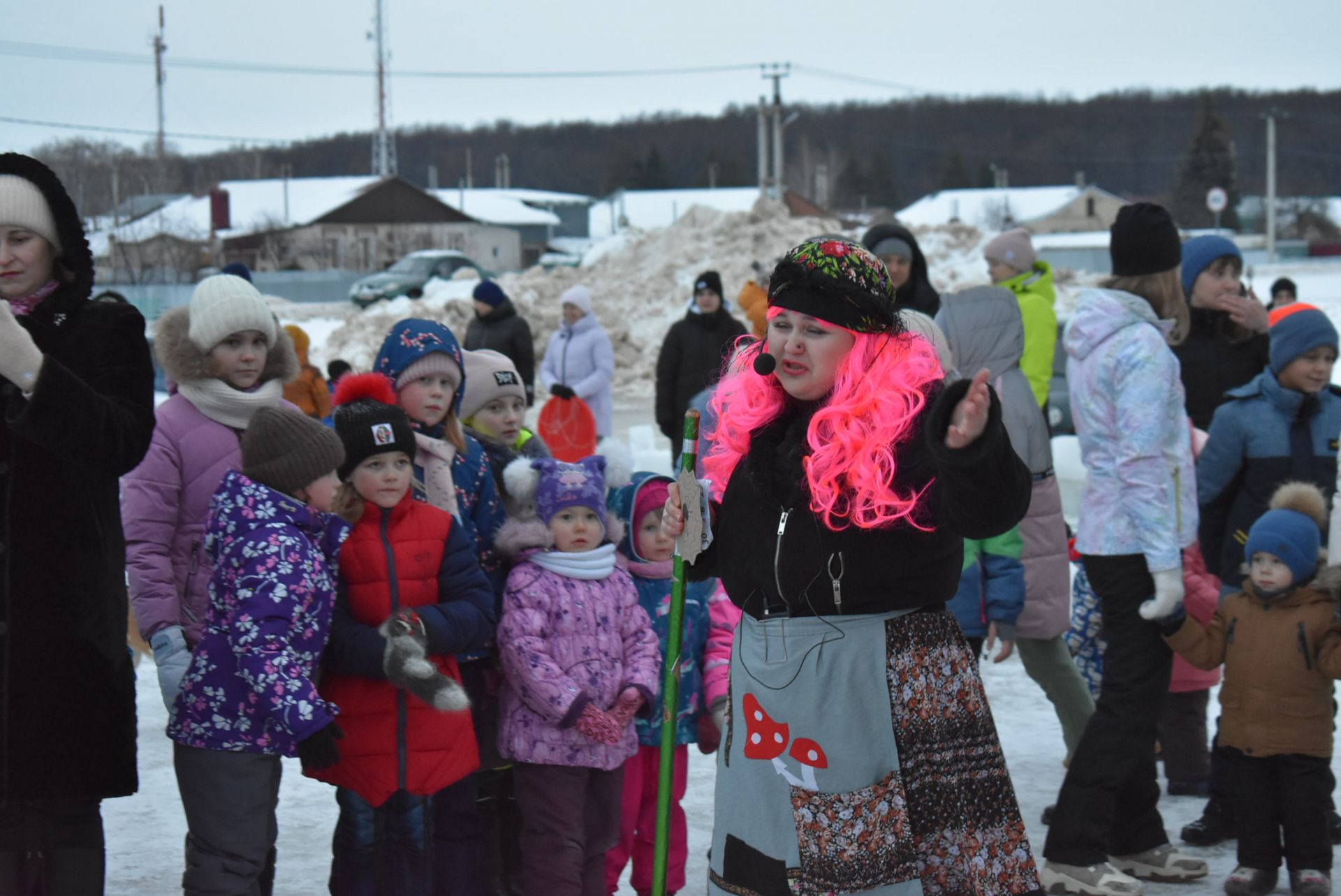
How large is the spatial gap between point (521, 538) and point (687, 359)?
609cm

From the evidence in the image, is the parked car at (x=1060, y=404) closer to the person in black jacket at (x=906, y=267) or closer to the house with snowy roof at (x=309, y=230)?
the person in black jacket at (x=906, y=267)

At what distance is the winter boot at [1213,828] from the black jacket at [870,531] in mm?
2530

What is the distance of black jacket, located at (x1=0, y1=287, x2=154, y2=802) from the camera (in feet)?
10.3

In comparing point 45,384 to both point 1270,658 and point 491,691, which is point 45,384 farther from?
point 1270,658

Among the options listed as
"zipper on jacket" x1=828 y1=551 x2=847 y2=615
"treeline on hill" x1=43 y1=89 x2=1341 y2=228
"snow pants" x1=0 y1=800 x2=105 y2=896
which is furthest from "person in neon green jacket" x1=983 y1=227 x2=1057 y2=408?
"treeline on hill" x1=43 y1=89 x2=1341 y2=228

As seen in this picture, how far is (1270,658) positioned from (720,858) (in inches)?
90.5

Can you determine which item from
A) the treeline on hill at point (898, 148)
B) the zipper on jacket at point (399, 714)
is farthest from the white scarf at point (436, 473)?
the treeline on hill at point (898, 148)

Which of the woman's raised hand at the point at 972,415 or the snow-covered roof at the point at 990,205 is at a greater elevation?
the snow-covered roof at the point at 990,205

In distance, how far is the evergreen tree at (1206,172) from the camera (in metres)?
73.4

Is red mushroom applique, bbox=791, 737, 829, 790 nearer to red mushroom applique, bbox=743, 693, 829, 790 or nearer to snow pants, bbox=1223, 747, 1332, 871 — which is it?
red mushroom applique, bbox=743, 693, 829, 790

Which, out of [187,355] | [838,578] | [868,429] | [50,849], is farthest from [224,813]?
[868,429]

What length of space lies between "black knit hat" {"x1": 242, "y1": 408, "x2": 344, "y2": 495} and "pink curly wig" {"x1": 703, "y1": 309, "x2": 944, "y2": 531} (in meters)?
1.37

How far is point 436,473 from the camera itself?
4.27 m

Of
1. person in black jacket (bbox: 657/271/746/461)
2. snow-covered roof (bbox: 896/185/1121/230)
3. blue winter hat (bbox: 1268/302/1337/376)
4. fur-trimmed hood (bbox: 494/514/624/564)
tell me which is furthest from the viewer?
snow-covered roof (bbox: 896/185/1121/230)
